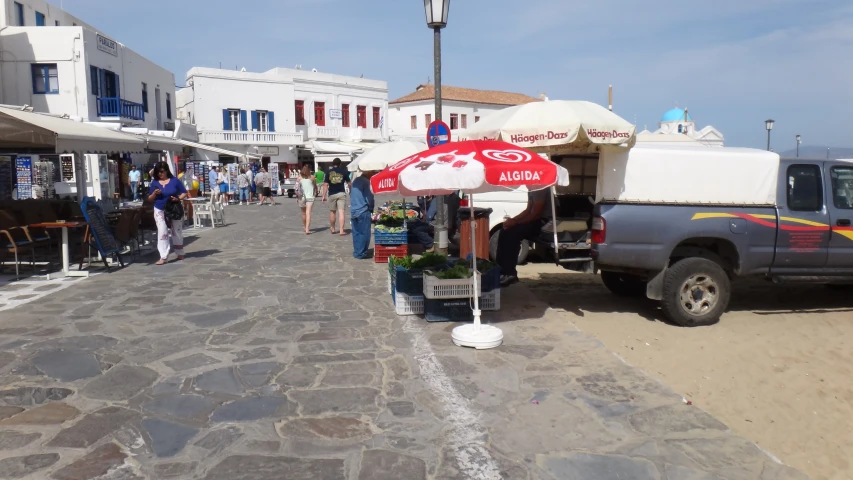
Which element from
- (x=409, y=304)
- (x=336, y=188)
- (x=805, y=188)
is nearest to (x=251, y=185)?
(x=336, y=188)

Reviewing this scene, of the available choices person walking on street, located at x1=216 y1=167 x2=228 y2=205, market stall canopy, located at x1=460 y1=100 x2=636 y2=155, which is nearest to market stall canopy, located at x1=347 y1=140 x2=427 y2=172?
market stall canopy, located at x1=460 y1=100 x2=636 y2=155

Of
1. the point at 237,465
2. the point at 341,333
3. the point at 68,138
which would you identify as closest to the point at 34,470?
the point at 237,465

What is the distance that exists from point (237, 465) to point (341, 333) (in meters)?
2.75

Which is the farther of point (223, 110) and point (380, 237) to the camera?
point (223, 110)

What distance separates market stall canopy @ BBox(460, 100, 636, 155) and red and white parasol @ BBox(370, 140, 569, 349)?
2.79 feet

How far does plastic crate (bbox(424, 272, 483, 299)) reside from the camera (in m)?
6.68

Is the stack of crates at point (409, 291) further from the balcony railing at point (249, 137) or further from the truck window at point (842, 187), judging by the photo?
the balcony railing at point (249, 137)

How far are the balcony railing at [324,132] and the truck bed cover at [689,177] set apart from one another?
3955 centimetres

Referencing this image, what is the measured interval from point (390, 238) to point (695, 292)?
525 centimetres

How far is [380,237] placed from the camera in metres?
10.8

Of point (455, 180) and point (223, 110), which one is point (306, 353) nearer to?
point (455, 180)

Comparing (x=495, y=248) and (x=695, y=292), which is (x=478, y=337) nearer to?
(x=695, y=292)

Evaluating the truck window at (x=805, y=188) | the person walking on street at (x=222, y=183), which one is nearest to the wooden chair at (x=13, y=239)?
the truck window at (x=805, y=188)

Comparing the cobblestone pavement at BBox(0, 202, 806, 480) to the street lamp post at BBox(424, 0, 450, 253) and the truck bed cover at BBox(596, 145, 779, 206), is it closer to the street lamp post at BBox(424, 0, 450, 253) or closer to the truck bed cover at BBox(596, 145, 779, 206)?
the truck bed cover at BBox(596, 145, 779, 206)
